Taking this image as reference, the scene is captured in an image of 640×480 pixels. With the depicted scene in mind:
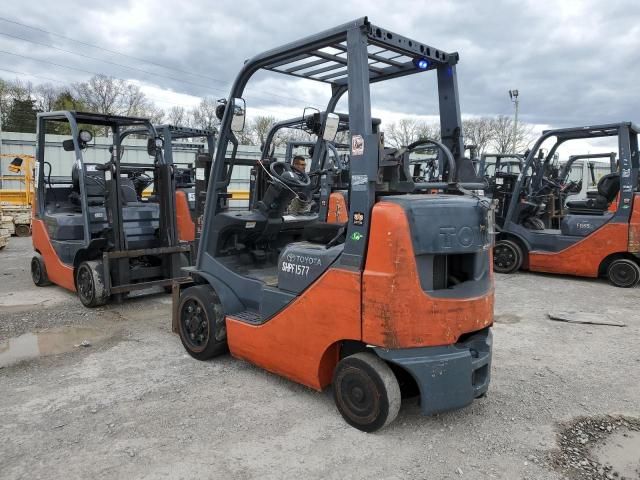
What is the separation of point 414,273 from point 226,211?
213 cm

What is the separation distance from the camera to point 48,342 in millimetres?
5070

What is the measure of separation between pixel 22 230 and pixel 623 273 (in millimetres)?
14729

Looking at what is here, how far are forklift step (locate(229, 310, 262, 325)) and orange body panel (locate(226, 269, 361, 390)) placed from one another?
1.9 inches

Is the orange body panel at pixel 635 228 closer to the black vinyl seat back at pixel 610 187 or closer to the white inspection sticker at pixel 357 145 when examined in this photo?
the black vinyl seat back at pixel 610 187

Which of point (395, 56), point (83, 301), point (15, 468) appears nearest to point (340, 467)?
point (15, 468)

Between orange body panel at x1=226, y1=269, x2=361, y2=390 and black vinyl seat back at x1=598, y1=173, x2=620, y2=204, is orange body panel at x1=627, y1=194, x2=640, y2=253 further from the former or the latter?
orange body panel at x1=226, y1=269, x2=361, y2=390

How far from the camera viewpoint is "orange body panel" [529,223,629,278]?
7.89m

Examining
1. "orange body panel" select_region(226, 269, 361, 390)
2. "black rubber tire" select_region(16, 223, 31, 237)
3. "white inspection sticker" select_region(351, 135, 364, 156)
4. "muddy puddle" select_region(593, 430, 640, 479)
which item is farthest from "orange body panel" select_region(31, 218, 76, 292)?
"black rubber tire" select_region(16, 223, 31, 237)

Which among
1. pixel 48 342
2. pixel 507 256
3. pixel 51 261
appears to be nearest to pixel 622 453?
pixel 48 342

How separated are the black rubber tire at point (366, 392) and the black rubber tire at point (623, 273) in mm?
6312

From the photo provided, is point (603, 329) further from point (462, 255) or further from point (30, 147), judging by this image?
point (30, 147)

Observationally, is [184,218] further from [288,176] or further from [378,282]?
[378,282]

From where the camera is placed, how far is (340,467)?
286cm

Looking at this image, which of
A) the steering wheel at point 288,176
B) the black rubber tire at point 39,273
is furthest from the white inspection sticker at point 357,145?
the black rubber tire at point 39,273
